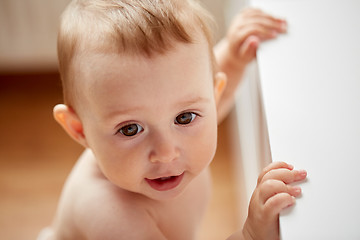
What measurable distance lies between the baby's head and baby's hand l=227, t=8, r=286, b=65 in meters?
0.13

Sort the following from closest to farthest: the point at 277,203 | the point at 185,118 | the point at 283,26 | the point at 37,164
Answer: the point at 277,203 → the point at 185,118 → the point at 283,26 → the point at 37,164

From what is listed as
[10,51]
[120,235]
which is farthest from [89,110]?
[10,51]

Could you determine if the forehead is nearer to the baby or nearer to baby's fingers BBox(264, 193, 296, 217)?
the baby

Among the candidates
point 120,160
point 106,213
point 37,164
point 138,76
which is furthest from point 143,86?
point 37,164

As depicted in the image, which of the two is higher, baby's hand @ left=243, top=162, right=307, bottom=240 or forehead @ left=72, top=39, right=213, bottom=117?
forehead @ left=72, top=39, right=213, bottom=117

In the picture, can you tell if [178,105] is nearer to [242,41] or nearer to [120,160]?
[120,160]

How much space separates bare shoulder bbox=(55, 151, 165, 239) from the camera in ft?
2.30

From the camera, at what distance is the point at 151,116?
0.58m

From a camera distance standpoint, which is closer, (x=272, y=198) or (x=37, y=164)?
(x=272, y=198)

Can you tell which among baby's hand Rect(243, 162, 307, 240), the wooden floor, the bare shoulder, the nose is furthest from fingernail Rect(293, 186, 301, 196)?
the wooden floor

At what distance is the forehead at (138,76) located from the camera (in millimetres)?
556

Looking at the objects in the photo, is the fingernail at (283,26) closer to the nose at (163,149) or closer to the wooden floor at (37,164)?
the nose at (163,149)

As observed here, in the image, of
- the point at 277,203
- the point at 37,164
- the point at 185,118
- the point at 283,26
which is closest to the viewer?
the point at 277,203

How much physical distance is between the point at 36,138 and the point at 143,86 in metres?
1.14
